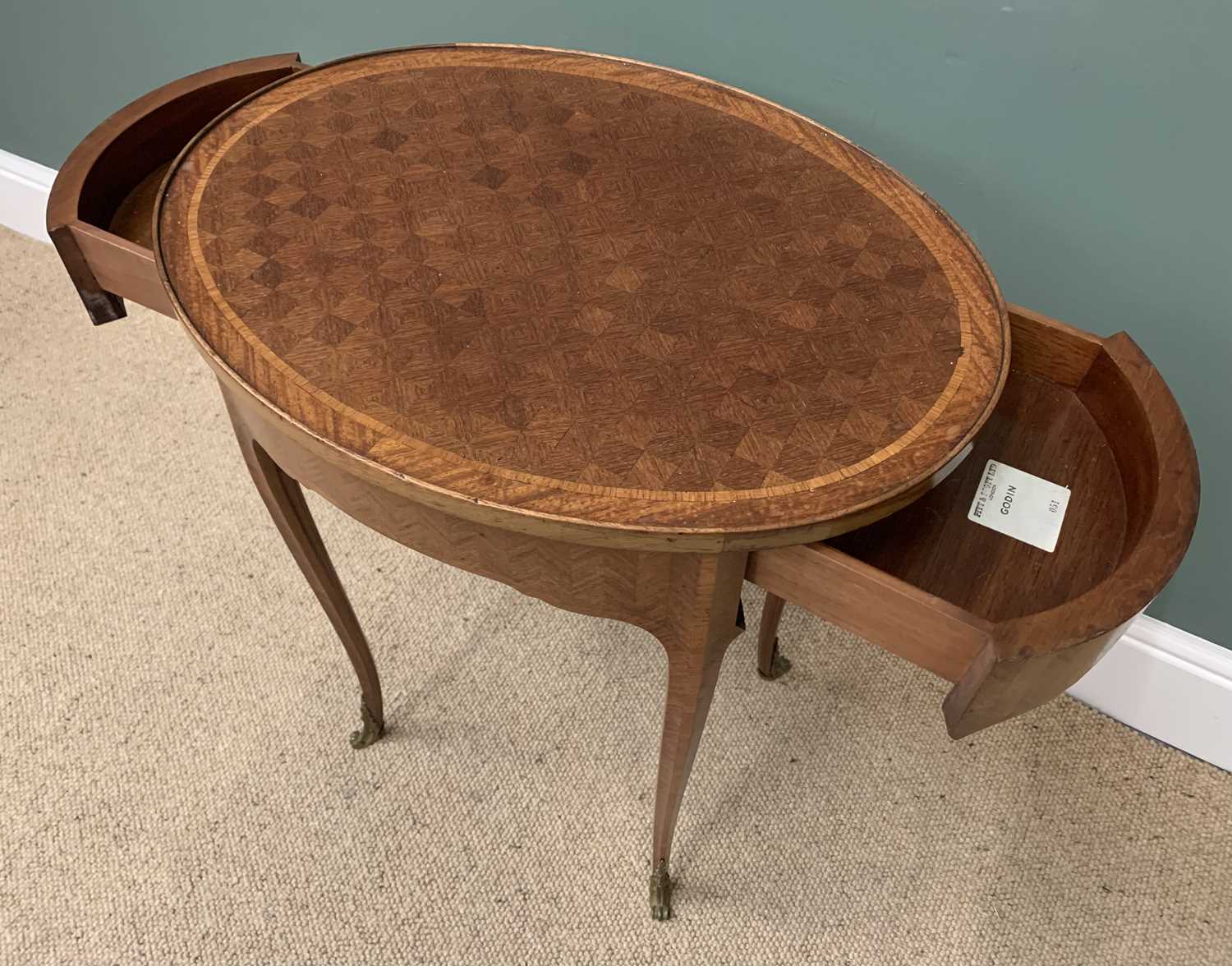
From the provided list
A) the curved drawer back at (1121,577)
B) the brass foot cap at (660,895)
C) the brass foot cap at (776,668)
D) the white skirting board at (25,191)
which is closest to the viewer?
the curved drawer back at (1121,577)

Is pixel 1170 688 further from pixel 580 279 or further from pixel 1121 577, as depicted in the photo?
pixel 580 279

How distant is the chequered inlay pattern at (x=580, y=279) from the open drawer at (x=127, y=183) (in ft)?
0.32

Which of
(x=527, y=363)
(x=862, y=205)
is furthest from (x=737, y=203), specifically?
(x=527, y=363)

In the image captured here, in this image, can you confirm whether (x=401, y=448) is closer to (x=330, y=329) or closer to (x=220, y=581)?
(x=330, y=329)

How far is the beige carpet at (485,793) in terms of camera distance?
42.5 inches

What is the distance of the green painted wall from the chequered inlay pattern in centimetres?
15

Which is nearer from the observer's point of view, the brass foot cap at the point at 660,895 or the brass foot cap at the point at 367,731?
the brass foot cap at the point at 660,895

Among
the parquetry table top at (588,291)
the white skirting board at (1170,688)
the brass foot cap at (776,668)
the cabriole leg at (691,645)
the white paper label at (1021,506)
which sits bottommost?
the brass foot cap at (776,668)

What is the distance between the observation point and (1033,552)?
74 cm

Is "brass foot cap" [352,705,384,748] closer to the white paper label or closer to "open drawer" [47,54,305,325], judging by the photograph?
"open drawer" [47,54,305,325]

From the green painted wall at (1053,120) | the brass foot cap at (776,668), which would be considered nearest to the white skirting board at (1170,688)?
the green painted wall at (1053,120)

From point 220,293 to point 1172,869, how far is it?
1199mm

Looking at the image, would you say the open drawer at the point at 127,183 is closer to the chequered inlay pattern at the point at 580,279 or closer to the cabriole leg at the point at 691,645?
the chequered inlay pattern at the point at 580,279

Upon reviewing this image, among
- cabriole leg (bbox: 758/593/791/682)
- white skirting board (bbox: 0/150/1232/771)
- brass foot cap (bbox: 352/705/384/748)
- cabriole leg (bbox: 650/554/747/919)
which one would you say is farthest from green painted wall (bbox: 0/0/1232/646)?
brass foot cap (bbox: 352/705/384/748)
